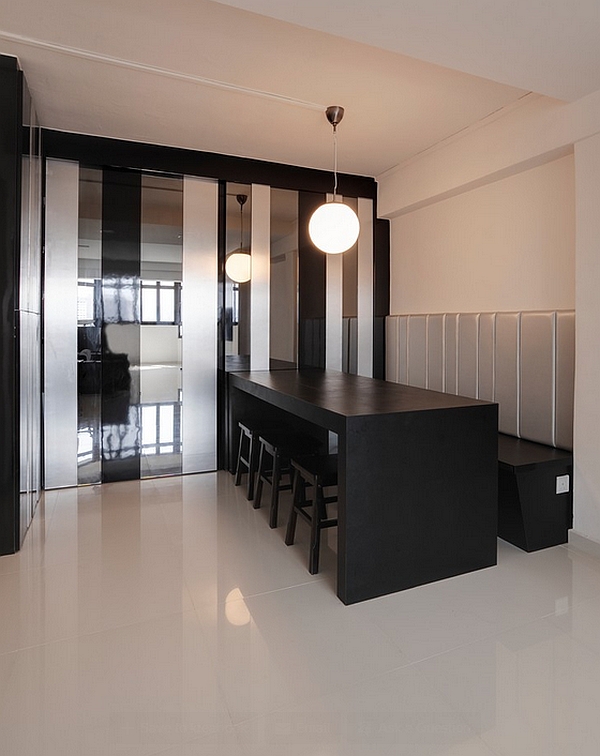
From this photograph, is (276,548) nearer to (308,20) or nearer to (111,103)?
(308,20)

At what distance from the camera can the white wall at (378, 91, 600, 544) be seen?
270 cm

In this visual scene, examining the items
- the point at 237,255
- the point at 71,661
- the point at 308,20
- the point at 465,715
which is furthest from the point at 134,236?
the point at 465,715

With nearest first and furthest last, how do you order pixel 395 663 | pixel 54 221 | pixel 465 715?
pixel 465 715, pixel 395 663, pixel 54 221

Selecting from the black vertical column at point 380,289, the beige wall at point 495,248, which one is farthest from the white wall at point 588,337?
the black vertical column at point 380,289

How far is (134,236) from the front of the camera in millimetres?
3889

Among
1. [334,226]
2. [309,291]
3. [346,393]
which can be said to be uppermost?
[334,226]

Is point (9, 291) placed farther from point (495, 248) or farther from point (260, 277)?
point (495, 248)

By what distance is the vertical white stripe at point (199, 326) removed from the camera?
4078 millimetres

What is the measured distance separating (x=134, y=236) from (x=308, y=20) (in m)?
2.30

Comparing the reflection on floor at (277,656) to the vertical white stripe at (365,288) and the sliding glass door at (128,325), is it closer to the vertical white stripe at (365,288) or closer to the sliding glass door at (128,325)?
the sliding glass door at (128,325)

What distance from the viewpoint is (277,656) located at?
1.85m

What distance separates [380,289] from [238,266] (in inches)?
53.3

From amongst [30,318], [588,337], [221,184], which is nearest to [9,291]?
[30,318]

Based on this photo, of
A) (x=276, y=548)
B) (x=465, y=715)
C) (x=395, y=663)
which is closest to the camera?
(x=465, y=715)
